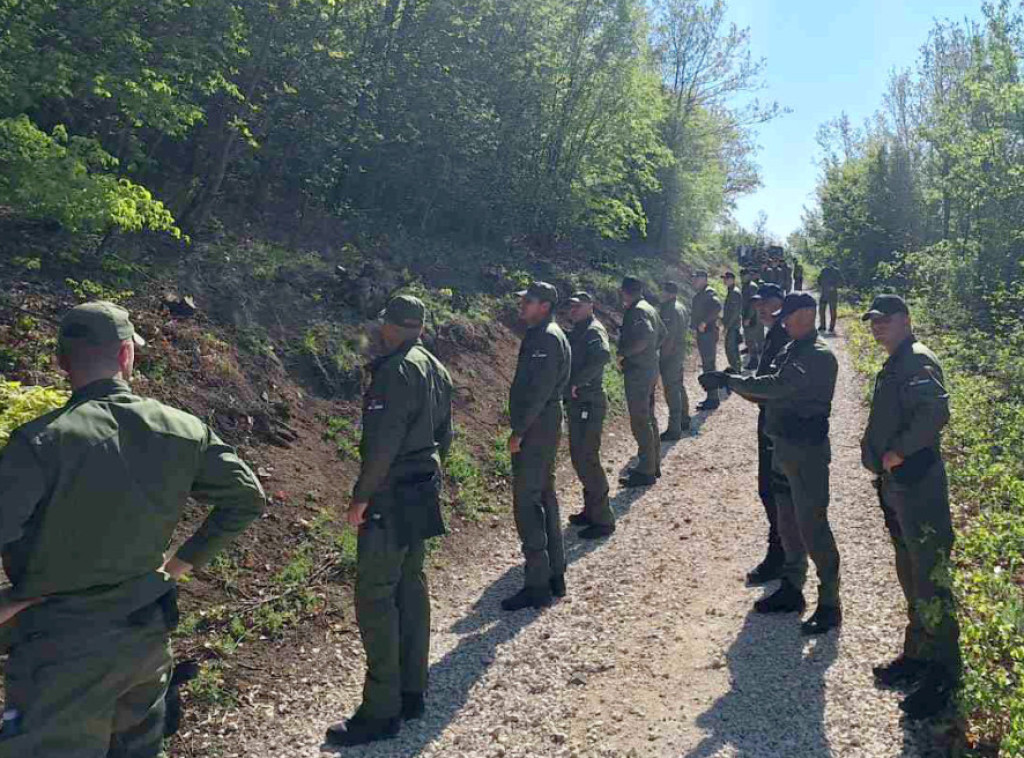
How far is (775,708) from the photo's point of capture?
14.9 ft

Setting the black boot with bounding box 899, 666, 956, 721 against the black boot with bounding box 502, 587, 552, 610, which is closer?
the black boot with bounding box 899, 666, 956, 721

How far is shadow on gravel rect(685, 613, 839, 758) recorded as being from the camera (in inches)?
165

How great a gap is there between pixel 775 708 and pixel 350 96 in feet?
37.2

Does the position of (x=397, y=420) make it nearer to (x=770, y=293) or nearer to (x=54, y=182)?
(x=770, y=293)

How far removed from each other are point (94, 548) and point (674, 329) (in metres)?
9.52

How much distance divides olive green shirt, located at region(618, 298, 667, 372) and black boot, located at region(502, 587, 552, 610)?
3804 millimetres

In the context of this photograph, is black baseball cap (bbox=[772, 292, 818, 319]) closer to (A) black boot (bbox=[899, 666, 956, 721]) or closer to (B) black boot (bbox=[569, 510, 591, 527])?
(A) black boot (bbox=[899, 666, 956, 721])

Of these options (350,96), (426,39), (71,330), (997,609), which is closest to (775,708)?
(997,609)

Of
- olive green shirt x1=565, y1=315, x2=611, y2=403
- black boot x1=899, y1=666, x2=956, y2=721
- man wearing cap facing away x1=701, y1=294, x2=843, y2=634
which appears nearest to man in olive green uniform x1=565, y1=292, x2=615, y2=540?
olive green shirt x1=565, y1=315, x2=611, y2=403

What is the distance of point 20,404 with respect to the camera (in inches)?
163

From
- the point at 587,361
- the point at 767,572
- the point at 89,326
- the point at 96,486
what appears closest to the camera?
the point at 96,486

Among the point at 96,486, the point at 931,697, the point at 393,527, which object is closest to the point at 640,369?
the point at 931,697

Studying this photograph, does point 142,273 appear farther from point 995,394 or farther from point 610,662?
point 995,394

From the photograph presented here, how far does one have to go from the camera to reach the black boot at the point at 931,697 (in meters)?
4.25
